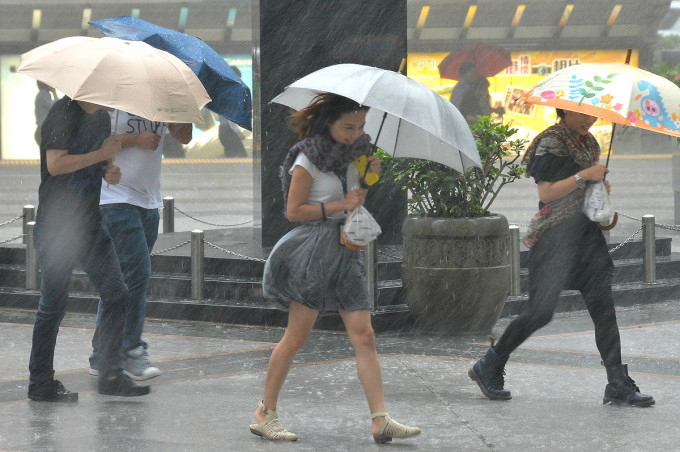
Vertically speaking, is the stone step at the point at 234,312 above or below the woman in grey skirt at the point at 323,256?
below

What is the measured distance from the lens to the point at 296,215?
4844mm

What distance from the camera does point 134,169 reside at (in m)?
6.02

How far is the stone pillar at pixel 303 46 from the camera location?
31.2ft

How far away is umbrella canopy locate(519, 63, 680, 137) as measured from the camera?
529 cm

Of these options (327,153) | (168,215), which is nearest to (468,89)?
(168,215)

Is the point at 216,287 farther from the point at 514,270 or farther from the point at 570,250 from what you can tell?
the point at 570,250

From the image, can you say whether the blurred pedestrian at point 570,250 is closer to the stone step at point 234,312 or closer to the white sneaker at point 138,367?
the white sneaker at point 138,367

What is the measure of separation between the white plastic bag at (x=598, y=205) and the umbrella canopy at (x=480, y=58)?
1813cm

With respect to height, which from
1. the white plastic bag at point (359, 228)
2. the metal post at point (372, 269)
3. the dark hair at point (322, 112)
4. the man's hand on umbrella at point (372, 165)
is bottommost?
the metal post at point (372, 269)

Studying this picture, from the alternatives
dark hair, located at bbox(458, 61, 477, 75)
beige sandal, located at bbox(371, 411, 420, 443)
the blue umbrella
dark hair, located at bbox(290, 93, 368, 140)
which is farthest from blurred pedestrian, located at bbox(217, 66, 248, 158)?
beige sandal, located at bbox(371, 411, 420, 443)

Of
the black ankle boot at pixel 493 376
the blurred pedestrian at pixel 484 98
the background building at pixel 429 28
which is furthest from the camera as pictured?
the blurred pedestrian at pixel 484 98

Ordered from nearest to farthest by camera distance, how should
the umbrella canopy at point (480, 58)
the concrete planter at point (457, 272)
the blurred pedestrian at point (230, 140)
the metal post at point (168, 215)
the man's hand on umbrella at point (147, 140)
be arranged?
the man's hand on umbrella at point (147, 140), the concrete planter at point (457, 272), the metal post at point (168, 215), the umbrella canopy at point (480, 58), the blurred pedestrian at point (230, 140)

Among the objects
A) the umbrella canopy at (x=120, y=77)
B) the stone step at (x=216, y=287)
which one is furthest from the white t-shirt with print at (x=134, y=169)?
the stone step at (x=216, y=287)

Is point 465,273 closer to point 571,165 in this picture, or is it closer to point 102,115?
point 571,165
